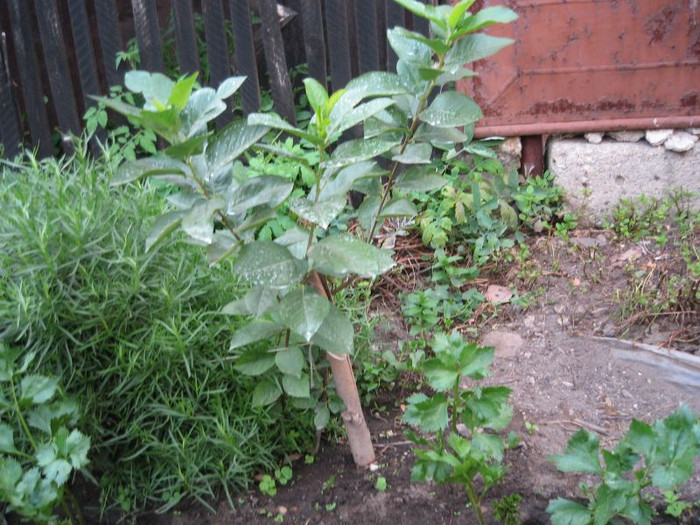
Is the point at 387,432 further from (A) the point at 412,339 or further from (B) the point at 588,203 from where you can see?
(B) the point at 588,203

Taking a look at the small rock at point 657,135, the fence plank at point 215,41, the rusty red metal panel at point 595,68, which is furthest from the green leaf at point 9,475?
the small rock at point 657,135

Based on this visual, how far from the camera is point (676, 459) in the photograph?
1859 millimetres

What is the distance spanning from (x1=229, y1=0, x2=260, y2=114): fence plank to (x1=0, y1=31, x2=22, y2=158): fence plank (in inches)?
53.6

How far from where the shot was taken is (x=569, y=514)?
199cm

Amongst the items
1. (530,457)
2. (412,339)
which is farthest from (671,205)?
(530,457)

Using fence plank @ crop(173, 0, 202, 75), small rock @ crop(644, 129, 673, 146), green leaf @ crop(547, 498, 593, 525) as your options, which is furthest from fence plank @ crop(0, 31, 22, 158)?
green leaf @ crop(547, 498, 593, 525)

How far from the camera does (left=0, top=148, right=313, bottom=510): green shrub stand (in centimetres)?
242

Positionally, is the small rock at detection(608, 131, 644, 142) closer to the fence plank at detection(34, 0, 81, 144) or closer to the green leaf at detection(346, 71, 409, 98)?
the green leaf at detection(346, 71, 409, 98)

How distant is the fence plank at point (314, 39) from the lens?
4305 mm

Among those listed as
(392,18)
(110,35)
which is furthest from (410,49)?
(110,35)

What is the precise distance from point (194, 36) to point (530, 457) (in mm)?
3019

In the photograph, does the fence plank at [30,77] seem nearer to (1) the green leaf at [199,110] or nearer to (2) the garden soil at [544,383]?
(2) the garden soil at [544,383]

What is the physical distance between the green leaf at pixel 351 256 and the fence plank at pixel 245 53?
99.1 inches

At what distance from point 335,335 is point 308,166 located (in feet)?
1.65
